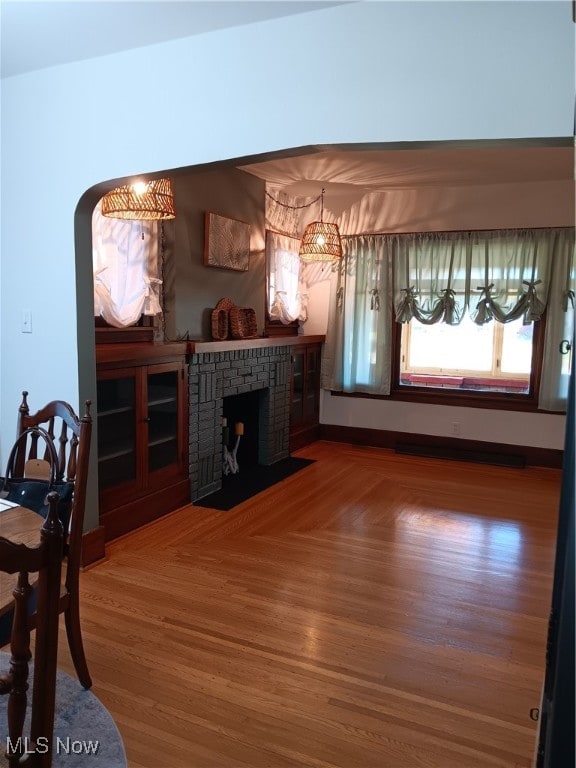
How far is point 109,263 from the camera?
3.74 m

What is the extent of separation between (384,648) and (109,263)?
2683mm

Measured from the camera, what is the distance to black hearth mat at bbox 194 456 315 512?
14.1 feet

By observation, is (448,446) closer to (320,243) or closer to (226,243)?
(320,243)

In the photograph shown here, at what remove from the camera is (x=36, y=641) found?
114 centimetres

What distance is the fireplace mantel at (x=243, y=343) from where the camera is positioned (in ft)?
13.5

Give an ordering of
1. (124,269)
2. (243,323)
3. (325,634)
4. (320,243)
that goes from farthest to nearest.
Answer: (320,243), (243,323), (124,269), (325,634)

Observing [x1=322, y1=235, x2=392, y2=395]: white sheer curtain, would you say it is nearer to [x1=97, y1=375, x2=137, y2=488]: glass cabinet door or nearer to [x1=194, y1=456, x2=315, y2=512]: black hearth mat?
[x1=194, y1=456, x2=315, y2=512]: black hearth mat

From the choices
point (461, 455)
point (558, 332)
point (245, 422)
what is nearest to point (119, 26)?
point (245, 422)

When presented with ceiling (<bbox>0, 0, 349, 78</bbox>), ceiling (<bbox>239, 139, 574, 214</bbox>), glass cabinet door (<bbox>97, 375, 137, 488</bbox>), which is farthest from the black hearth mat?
ceiling (<bbox>0, 0, 349, 78</bbox>)

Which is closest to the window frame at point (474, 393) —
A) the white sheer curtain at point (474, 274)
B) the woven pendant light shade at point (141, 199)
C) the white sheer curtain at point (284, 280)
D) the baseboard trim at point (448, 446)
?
the white sheer curtain at point (474, 274)

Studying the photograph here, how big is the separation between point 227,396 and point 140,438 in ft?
3.73

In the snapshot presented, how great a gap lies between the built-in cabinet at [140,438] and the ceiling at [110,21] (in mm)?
1508

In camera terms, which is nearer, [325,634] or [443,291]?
[325,634]

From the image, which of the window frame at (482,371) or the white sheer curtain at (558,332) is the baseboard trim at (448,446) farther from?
the window frame at (482,371)
